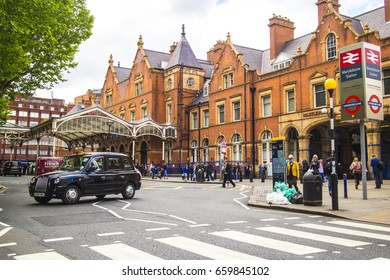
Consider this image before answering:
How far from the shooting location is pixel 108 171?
52.3ft

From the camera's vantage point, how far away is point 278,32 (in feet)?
134

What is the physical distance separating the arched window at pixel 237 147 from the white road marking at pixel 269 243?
3179 cm

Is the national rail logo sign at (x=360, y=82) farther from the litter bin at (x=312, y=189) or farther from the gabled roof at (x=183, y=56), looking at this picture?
the gabled roof at (x=183, y=56)

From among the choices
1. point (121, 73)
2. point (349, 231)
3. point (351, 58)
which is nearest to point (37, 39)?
point (351, 58)

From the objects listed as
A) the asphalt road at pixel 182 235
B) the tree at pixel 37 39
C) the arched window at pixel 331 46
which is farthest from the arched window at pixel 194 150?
the asphalt road at pixel 182 235

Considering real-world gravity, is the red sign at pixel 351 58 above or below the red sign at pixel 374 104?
above

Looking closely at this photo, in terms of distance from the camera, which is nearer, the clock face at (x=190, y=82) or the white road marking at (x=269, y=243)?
the white road marking at (x=269, y=243)

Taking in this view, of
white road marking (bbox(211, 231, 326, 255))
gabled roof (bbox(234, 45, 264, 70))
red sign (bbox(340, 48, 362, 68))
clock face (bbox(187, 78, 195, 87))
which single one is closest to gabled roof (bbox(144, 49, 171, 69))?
clock face (bbox(187, 78, 195, 87))

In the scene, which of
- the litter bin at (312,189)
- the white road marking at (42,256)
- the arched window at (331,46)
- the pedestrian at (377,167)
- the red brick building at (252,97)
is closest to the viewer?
the white road marking at (42,256)

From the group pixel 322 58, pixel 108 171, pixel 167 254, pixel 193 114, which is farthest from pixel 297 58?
pixel 167 254

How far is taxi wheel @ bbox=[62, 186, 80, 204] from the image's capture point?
1435 cm

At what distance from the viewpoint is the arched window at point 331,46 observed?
3194cm

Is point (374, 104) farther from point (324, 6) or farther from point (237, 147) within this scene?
point (237, 147)

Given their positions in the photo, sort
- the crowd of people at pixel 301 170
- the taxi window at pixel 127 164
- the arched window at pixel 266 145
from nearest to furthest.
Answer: the taxi window at pixel 127 164
the crowd of people at pixel 301 170
the arched window at pixel 266 145
